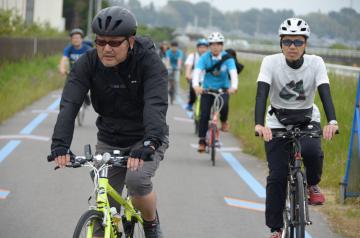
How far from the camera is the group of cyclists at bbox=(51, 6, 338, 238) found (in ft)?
19.2

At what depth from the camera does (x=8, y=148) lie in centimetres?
1452

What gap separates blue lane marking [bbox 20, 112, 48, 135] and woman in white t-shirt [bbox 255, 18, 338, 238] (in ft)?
32.1

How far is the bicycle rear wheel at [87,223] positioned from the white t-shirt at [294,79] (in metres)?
2.48

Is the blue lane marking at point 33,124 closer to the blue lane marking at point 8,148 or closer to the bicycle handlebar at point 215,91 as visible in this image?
the blue lane marking at point 8,148

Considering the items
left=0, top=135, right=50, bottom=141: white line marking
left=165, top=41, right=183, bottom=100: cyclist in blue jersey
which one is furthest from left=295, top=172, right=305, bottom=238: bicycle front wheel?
left=165, top=41, right=183, bottom=100: cyclist in blue jersey

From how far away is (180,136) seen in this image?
57.7 ft

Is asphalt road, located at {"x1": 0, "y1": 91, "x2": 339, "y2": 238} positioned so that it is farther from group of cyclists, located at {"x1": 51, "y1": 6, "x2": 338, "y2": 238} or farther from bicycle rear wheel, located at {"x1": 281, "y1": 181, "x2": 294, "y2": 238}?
group of cyclists, located at {"x1": 51, "y1": 6, "x2": 338, "y2": 238}

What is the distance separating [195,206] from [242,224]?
99 cm

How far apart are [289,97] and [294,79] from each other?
15 centimetres

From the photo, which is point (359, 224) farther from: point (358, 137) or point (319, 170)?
point (319, 170)

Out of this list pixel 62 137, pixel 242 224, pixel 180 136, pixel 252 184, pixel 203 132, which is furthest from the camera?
pixel 180 136

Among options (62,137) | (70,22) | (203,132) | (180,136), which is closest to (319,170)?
(62,137)

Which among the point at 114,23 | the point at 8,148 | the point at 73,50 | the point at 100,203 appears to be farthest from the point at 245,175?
the point at 100,203

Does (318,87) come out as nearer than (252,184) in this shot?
Yes
